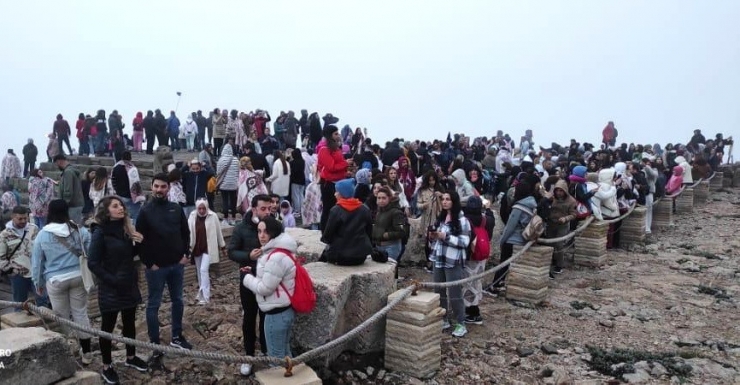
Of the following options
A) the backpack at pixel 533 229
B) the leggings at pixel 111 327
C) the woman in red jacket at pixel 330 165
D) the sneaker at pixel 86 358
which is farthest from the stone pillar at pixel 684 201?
the sneaker at pixel 86 358

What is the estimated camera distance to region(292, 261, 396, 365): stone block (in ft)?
15.8

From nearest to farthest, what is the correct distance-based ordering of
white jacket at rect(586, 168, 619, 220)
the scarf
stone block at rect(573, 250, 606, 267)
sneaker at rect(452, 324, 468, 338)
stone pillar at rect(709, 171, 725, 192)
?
sneaker at rect(452, 324, 468, 338), the scarf, stone block at rect(573, 250, 606, 267), white jacket at rect(586, 168, 619, 220), stone pillar at rect(709, 171, 725, 192)

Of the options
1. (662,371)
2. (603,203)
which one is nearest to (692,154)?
(603,203)

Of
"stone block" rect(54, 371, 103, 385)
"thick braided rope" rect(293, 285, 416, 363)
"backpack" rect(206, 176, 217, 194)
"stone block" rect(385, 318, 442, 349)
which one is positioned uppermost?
"backpack" rect(206, 176, 217, 194)

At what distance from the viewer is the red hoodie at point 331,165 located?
7980 millimetres

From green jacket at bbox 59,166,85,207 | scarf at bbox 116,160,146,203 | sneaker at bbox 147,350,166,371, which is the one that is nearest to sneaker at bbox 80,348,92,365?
sneaker at bbox 147,350,166,371

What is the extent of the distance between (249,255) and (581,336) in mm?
4009

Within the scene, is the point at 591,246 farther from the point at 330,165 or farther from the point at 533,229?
the point at 330,165

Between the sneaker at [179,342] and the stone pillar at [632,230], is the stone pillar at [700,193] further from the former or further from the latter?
the sneaker at [179,342]

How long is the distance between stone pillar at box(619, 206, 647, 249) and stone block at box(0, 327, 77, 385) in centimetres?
1063

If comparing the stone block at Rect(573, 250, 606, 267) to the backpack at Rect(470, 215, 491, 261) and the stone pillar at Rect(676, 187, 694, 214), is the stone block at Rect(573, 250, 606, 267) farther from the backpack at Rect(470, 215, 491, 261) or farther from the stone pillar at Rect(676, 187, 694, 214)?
the stone pillar at Rect(676, 187, 694, 214)

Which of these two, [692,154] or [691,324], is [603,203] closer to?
[691,324]

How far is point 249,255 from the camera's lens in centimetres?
493

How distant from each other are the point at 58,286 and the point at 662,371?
591 centimetres
